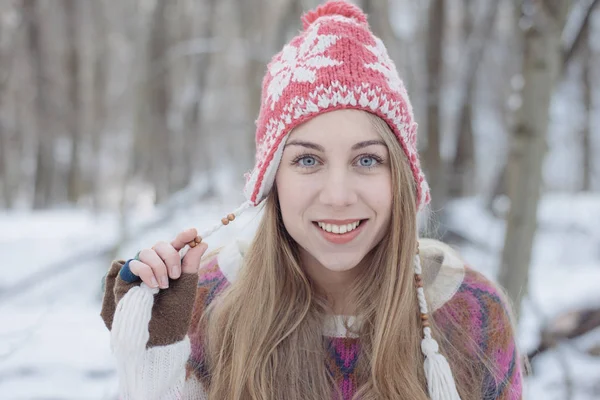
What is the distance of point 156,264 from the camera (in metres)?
1.42

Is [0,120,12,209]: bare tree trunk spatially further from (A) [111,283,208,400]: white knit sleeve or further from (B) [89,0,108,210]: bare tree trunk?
(A) [111,283,208,400]: white knit sleeve

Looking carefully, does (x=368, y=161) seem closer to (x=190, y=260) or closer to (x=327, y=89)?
(x=327, y=89)

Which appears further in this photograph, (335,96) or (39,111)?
(39,111)

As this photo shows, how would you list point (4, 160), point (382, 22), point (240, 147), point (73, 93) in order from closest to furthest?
1. point (382, 22)
2. point (73, 93)
3. point (4, 160)
4. point (240, 147)

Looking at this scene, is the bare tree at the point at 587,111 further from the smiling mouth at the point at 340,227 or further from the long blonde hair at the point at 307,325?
the smiling mouth at the point at 340,227

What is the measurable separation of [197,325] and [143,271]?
0.44 m

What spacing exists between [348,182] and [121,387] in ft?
2.69

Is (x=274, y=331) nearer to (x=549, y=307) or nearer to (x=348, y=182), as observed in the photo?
(x=348, y=182)

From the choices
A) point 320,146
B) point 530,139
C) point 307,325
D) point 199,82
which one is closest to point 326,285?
point 307,325

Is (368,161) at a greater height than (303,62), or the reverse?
(303,62)

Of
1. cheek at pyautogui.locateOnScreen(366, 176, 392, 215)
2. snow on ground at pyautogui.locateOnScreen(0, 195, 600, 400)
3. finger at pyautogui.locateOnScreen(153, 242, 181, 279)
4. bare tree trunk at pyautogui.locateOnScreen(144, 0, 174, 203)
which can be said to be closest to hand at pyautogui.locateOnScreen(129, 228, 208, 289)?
finger at pyautogui.locateOnScreen(153, 242, 181, 279)

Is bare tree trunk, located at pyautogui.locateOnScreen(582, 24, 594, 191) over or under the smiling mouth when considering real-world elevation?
over

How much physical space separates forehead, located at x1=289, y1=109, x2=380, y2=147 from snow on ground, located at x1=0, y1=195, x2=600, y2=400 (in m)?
0.67

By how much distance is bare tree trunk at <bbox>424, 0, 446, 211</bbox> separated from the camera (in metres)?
5.30
